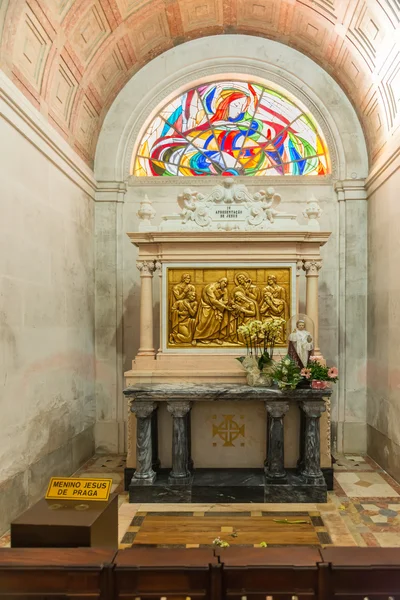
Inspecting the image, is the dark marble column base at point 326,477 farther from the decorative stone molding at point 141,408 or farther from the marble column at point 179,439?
the decorative stone molding at point 141,408

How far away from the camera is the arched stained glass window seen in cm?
833

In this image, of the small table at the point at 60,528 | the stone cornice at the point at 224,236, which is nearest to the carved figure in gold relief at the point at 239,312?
the stone cornice at the point at 224,236

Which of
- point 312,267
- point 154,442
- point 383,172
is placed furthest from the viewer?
point 383,172

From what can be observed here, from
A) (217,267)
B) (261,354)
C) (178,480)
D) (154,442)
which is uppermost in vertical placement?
(217,267)

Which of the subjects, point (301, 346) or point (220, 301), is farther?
point (220, 301)

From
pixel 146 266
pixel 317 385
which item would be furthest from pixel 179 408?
pixel 146 266

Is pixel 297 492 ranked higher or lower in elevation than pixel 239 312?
lower

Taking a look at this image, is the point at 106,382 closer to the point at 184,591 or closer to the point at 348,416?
the point at 348,416

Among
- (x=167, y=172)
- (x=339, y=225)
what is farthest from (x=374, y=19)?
(x=167, y=172)

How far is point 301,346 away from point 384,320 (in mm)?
1582

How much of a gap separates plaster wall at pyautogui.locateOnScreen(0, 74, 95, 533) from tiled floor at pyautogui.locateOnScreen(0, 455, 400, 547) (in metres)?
0.73

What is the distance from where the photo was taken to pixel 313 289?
6.83 meters

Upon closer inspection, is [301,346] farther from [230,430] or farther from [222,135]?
[222,135]

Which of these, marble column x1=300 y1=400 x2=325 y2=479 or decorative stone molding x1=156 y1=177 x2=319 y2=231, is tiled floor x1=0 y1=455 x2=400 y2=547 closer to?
marble column x1=300 y1=400 x2=325 y2=479
